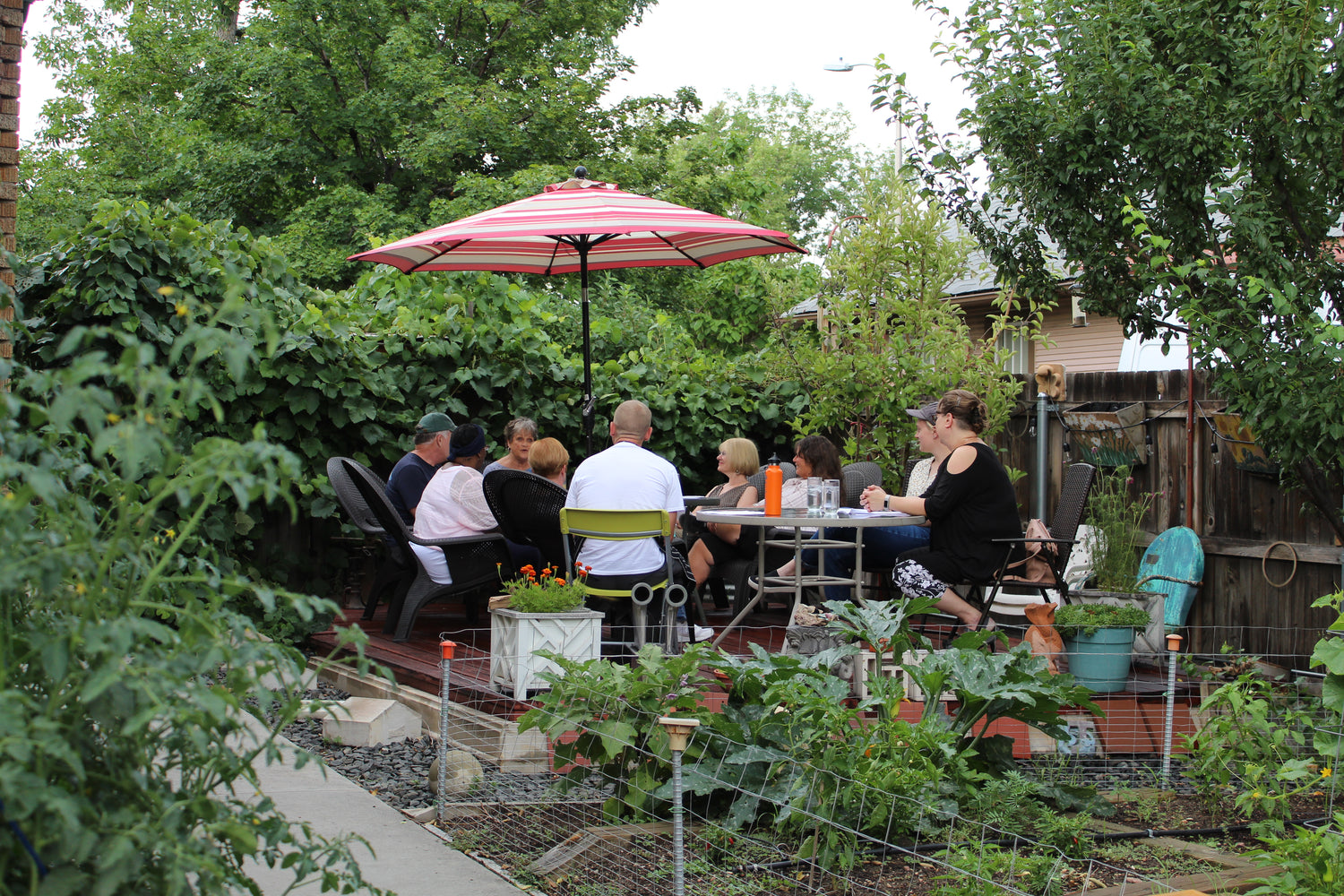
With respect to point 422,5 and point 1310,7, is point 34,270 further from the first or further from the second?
point 422,5

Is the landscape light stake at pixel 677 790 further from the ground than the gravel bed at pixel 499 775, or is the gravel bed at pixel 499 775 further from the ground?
the landscape light stake at pixel 677 790

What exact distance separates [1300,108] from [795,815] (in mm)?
3620

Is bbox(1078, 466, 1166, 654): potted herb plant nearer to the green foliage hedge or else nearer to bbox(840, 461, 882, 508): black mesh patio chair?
bbox(840, 461, 882, 508): black mesh patio chair

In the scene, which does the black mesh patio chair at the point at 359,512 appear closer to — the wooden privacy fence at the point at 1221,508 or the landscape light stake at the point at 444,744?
the landscape light stake at the point at 444,744

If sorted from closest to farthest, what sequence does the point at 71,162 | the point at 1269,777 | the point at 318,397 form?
the point at 1269,777 → the point at 318,397 → the point at 71,162

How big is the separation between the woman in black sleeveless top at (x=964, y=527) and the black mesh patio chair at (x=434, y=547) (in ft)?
7.01

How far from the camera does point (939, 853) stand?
10.1 ft

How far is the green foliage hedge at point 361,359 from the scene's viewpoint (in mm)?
5996

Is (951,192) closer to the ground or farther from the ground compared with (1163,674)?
farther from the ground

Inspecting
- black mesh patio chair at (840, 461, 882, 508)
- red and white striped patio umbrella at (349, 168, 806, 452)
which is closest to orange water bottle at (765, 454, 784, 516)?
red and white striped patio umbrella at (349, 168, 806, 452)

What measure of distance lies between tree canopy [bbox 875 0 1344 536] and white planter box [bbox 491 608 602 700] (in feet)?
9.32

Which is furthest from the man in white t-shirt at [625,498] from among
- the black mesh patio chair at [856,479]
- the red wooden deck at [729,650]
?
the black mesh patio chair at [856,479]

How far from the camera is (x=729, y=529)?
6531 millimetres

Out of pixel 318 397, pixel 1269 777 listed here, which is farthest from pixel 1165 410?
pixel 318 397
